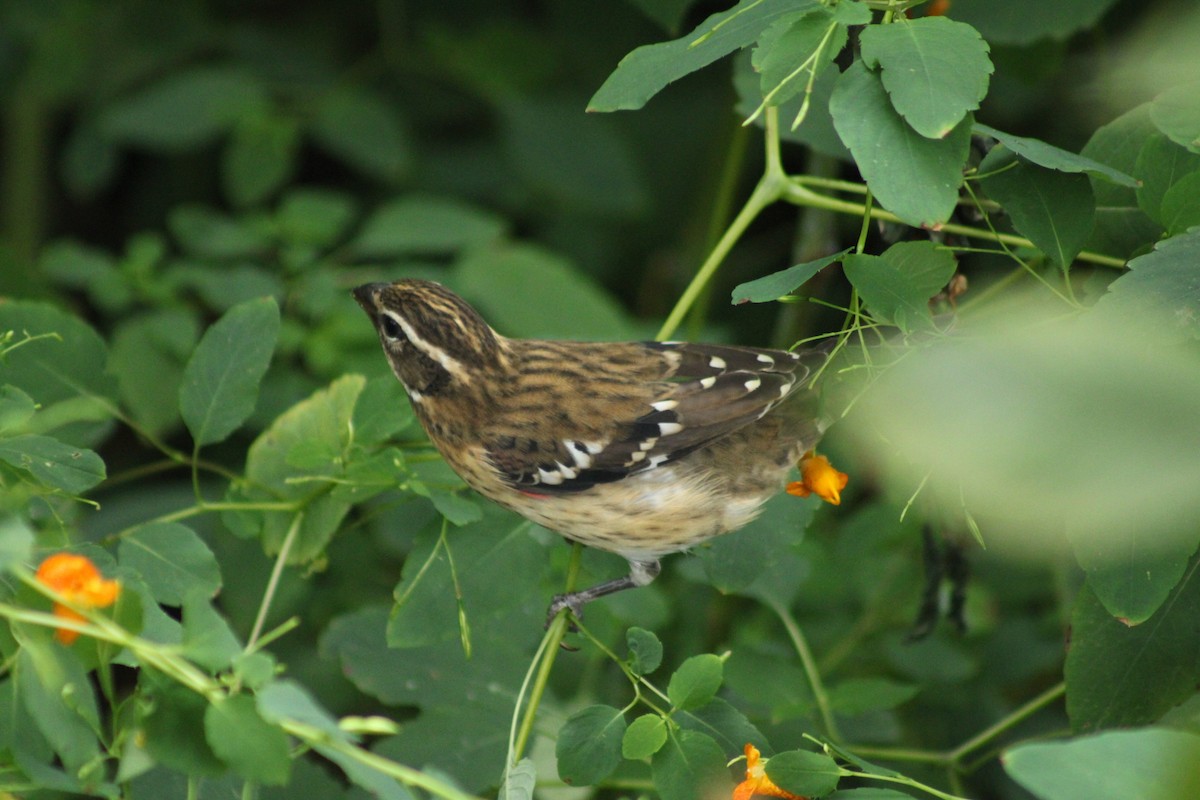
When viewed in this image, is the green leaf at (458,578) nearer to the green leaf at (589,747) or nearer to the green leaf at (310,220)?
the green leaf at (589,747)

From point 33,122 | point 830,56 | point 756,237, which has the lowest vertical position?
point 756,237

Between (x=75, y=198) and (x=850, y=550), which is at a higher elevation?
(x=75, y=198)

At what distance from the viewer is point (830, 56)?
6.13 ft

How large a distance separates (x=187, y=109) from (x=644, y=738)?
3.70 metres

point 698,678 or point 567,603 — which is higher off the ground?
point 698,678

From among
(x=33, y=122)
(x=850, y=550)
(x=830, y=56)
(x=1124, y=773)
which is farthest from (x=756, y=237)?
(x=1124, y=773)

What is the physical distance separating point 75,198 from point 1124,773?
5554 millimetres

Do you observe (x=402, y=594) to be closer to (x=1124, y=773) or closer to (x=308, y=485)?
(x=308, y=485)

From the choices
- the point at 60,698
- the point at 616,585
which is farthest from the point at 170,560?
the point at 616,585

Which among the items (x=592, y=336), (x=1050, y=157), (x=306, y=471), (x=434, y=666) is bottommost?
(x=434, y=666)

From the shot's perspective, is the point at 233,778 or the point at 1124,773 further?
the point at 233,778

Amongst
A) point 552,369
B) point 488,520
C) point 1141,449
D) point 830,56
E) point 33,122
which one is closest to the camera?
point 1141,449

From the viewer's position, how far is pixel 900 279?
1932mm

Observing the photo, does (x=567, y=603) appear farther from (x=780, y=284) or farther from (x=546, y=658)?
(x=780, y=284)
